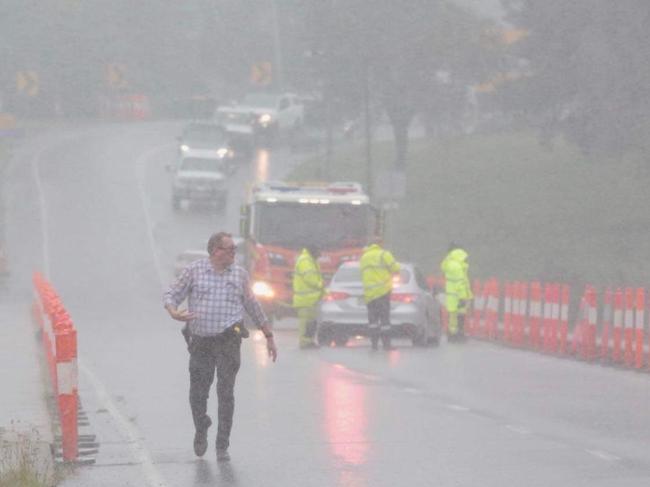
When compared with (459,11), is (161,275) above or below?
below

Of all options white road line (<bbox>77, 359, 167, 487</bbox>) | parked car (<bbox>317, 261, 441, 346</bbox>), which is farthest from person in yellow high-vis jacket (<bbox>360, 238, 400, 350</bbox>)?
white road line (<bbox>77, 359, 167, 487</bbox>)

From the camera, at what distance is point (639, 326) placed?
23.9m

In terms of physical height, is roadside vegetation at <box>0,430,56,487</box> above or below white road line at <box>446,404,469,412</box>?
above

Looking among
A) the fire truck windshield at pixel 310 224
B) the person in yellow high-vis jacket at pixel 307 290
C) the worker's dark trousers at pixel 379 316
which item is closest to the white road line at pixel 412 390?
the worker's dark trousers at pixel 379 316

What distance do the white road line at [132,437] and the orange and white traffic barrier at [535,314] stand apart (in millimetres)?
9084

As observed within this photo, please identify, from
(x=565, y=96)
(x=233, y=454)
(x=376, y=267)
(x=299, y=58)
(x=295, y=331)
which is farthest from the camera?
(x=299, y=58)

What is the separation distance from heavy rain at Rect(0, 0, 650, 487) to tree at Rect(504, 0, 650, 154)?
0.35ft

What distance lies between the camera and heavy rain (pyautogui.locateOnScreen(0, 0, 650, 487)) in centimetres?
1377

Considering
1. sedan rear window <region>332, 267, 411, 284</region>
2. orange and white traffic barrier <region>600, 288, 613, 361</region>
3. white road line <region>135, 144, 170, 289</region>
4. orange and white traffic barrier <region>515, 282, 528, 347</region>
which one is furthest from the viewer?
white road line <region>135, 144, 170, 289</region>

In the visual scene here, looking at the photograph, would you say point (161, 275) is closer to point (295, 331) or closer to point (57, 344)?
point (295, 331)

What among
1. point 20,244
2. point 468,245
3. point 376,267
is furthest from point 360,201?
point 20,244

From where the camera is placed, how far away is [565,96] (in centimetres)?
5603

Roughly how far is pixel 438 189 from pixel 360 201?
31260 millimetres

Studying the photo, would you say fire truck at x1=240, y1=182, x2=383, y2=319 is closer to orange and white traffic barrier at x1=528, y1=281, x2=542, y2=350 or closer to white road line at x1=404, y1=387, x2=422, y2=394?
orange and white traffic barrier at x1=528, y1=281, x2=542, y2=350
